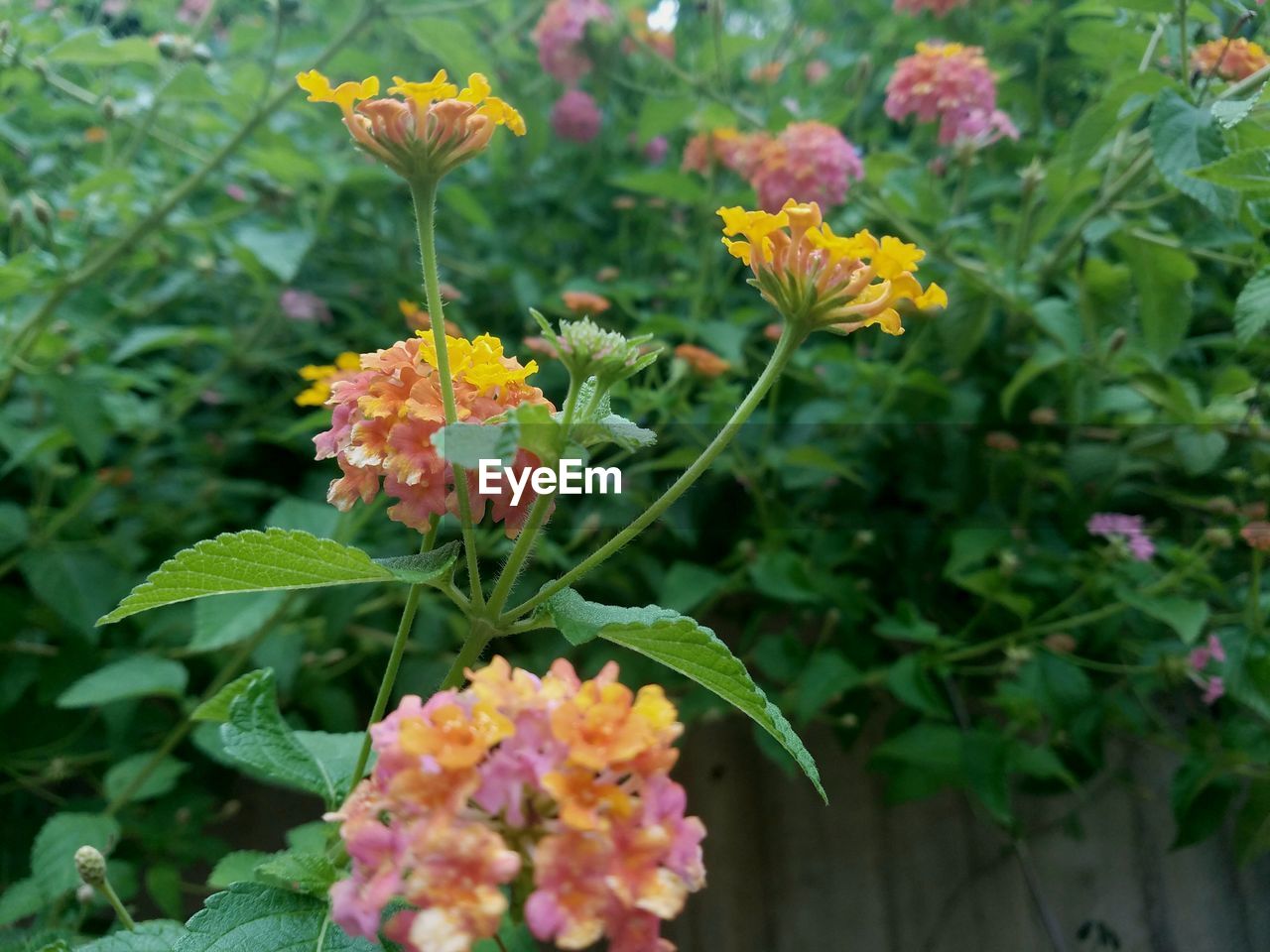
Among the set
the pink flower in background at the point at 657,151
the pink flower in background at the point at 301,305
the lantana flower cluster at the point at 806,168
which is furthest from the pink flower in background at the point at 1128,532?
the pink flower in background at the point at 301,305

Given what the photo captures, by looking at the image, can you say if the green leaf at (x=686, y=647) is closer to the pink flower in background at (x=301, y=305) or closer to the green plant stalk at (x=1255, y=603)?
the green plant stalk at (x=1255, y=603)

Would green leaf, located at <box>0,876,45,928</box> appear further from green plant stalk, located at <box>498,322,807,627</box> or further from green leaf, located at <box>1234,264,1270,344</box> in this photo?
green leaf, located at <box>1234,264,1270,344</box>

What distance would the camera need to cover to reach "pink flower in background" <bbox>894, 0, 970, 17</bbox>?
3.52 ft

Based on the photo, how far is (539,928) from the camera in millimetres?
261

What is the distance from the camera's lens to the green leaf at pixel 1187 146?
0.60 metres

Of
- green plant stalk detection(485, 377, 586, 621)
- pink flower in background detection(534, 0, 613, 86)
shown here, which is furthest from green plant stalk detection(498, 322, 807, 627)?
pink flower in background detection(534, 0, 613, 86)

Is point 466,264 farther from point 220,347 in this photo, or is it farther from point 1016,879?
point 1016,879

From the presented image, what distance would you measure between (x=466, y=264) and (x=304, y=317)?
22 cm

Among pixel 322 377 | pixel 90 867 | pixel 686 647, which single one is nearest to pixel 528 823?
pixel 686 647

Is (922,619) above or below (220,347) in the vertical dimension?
below

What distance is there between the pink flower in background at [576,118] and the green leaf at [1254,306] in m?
0.87

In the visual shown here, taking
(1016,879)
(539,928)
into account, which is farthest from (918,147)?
(539,928)

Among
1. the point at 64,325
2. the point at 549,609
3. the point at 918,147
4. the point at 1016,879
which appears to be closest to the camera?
the point at 549,609

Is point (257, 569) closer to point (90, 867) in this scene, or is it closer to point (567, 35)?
point (90, 867)
